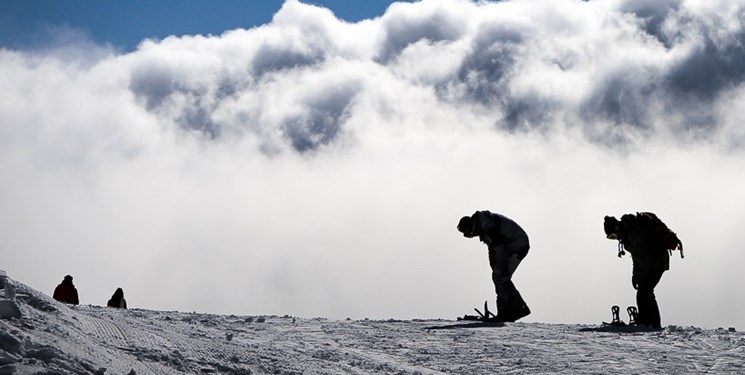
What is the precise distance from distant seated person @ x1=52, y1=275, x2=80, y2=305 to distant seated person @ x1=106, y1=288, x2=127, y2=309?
1.15m

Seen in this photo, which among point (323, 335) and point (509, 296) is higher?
point (509, 296)

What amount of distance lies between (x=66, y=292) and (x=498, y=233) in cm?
851

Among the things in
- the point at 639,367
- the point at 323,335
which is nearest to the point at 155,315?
the point at 323,335

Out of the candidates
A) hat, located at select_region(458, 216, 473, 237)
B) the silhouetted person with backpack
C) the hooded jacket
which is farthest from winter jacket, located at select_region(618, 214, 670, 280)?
hat, located at select_region(458, 216, 473, 237)

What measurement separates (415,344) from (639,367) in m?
2.86

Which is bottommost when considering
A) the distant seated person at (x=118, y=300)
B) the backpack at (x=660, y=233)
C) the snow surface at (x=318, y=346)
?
the snow surface at (x=318, y=346)

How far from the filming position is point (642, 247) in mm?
16688

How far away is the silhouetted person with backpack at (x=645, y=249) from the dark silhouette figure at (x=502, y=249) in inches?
65.4

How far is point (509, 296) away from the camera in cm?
1728

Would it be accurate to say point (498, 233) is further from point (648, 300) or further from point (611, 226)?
point (648, 300)

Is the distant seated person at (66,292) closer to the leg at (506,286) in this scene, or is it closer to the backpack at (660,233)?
the leg at (506,286)

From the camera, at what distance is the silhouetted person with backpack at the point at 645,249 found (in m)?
16.7

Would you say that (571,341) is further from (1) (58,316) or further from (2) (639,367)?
(1) (58,316)

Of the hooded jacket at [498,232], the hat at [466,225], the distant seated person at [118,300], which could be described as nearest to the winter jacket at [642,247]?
the hooded jacket at [498,232]
